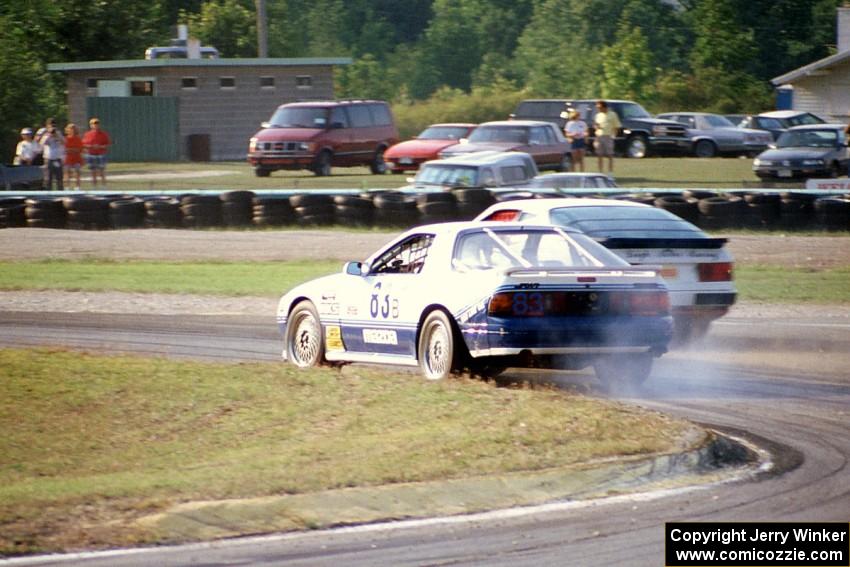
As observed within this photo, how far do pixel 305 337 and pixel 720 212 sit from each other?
1282cm

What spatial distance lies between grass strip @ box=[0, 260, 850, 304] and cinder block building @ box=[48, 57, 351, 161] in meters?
24.0

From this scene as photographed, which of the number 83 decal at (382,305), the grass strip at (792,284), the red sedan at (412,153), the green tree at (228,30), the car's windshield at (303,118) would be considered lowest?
the grass strip at (792,284)

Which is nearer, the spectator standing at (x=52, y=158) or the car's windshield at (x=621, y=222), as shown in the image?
the car's windshield at (x=621, y=222)

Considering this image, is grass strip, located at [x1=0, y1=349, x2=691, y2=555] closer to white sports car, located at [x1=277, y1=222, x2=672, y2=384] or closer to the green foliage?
white sports car, located at [x1=277, y1=222, x2=672, y2=384]

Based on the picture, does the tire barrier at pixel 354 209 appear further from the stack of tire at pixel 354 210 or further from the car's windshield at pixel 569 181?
the car's windshield at pixel 569 181

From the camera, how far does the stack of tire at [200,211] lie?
25172mm

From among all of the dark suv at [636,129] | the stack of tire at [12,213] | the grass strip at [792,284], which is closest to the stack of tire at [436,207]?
the grass strip at [792,284]

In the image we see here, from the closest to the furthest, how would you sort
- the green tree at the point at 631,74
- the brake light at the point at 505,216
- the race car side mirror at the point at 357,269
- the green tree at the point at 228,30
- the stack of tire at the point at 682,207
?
the race car side mirror at the point at 357,269 → the brake light at the point at 505,216 → the stack of tire at the point at 682,207 → the green tree at the point at 228,30 → the green tree at the point at 631,74

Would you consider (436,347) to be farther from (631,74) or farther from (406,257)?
(631,74)

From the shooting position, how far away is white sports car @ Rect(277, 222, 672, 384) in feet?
33.9

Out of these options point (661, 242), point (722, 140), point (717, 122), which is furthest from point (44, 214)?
point (717, 122)

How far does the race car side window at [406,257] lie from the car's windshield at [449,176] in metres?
14.0

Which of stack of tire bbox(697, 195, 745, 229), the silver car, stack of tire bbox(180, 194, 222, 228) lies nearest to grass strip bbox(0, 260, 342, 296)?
stack of tire bbox(180, 194, 222, 228)

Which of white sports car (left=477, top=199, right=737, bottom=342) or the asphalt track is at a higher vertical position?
white sports car (left=477, top=199, right=737, bottom=342)
